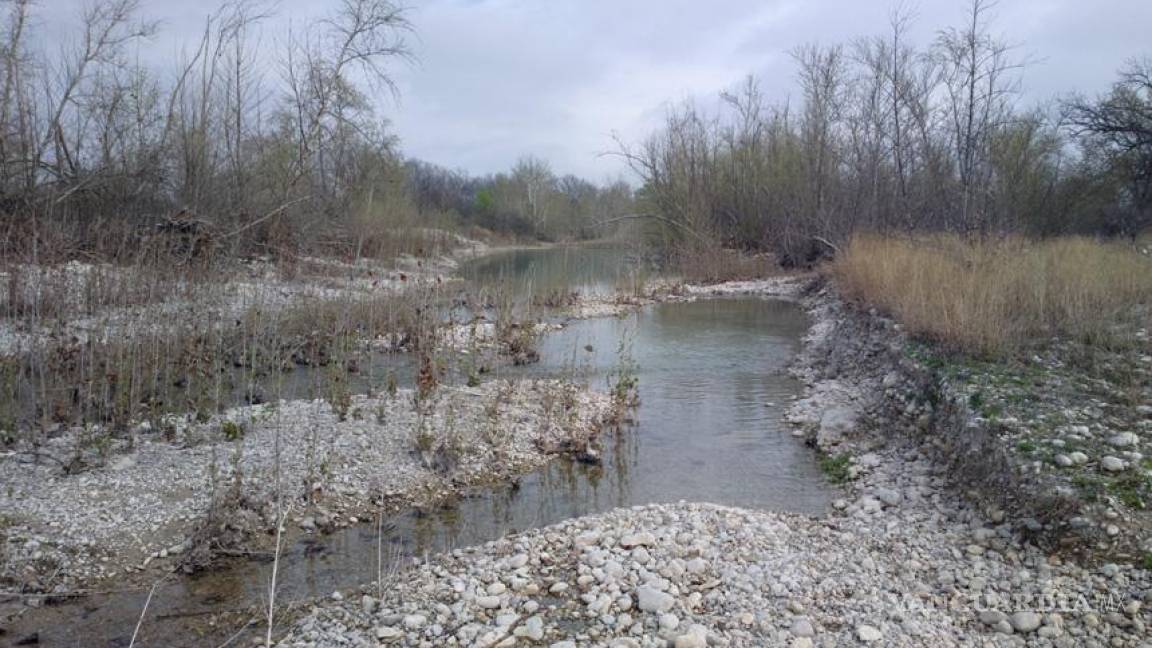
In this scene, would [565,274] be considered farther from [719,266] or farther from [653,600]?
[653,600]

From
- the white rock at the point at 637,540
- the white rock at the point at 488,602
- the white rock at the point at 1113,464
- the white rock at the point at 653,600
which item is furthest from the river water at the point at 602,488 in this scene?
the white rock at the point at 1113,464

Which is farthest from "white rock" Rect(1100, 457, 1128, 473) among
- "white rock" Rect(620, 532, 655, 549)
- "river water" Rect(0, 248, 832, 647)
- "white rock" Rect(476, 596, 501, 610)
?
"white rock" Rect(476, 596, 501, 610)

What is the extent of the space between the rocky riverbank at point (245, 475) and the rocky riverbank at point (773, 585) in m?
1.28

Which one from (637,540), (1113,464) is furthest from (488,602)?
(1113,464)

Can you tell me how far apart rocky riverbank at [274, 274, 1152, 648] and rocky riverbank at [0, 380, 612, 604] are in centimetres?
128

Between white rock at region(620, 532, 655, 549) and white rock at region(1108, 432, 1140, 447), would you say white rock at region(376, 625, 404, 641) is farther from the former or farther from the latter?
white rock at region(1108, 432, 1140, 447)

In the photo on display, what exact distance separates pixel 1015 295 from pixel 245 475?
9396 millimetres

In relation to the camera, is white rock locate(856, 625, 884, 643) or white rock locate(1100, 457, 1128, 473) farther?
white rock locate(1100, 457, 1128, 473)

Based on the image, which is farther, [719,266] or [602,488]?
[719,266]

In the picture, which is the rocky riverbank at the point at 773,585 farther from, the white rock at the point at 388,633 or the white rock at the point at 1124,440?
the white rock at the point at 1124,440

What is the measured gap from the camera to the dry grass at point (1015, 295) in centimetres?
881

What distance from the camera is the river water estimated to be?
4.88 metres

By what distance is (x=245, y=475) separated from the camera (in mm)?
6629

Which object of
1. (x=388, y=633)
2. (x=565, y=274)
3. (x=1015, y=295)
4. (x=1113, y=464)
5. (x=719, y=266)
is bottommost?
(x=388, y=633)
